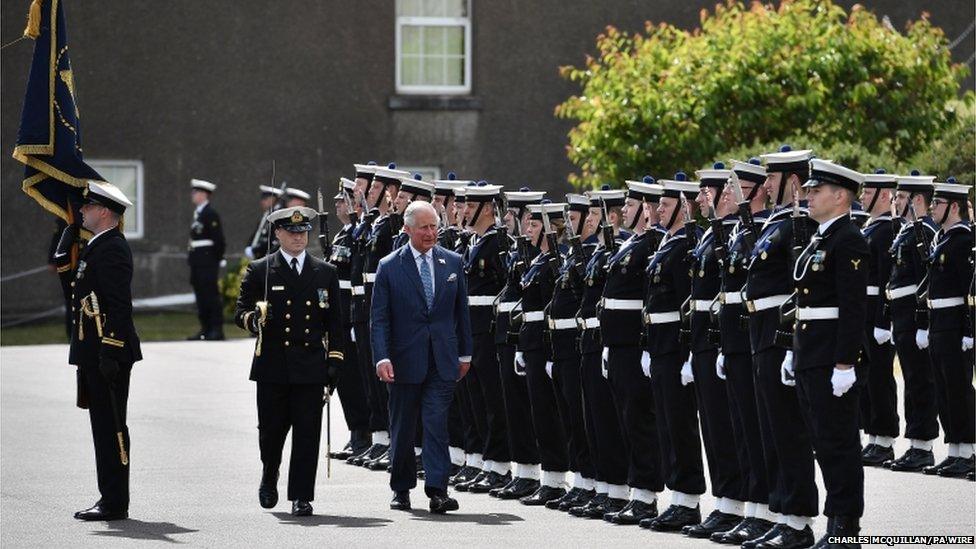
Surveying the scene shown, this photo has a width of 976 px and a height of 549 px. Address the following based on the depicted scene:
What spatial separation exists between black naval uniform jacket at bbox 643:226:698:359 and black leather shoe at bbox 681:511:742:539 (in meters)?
1.04

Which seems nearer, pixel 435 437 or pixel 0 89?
pixel 435 437

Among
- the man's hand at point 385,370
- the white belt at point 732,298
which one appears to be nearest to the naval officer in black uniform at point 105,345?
the man's hand at point 385,370

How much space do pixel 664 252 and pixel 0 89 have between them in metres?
18.8

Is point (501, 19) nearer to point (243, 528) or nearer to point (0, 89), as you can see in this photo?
point (0, 89)

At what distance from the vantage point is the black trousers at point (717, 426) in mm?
11766

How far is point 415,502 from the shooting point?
1344 cm

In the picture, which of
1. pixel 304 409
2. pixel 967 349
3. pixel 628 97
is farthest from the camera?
pixel 628 97

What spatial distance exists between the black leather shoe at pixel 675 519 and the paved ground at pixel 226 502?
0.56ft

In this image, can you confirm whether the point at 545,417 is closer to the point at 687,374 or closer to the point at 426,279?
the point at 426,279

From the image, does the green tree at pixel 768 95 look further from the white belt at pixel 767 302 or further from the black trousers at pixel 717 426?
the white belt at pixel 767 302

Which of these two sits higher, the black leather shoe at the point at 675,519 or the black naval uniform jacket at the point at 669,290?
the black naval uniform jacket at the point at 669,290

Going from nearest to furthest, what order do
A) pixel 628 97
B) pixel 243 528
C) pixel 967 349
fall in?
pixel 243 528 < pixel 967 349 < pixel 628 97

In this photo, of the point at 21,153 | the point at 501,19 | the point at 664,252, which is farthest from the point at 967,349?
the point at 501,19

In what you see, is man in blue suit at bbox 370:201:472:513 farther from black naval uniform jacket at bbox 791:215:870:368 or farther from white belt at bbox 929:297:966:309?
white belt at bbox 929:297:966:309
